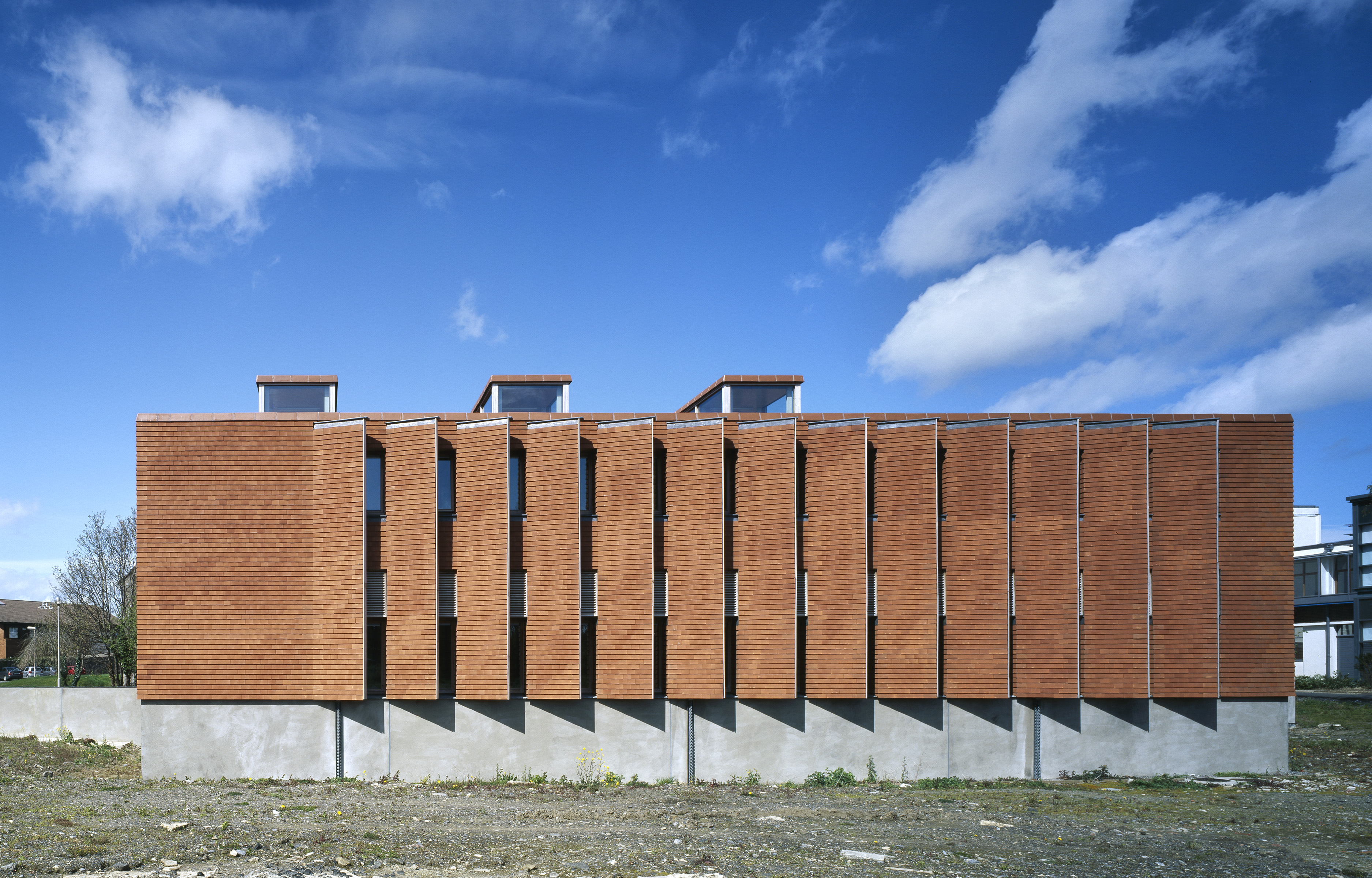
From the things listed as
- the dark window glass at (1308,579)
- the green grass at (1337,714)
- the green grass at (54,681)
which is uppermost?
the dark window glass at (1308,579)

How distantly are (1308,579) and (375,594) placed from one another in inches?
2792

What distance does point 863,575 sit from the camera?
68.6 feet

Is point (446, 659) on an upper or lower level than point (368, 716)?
upper

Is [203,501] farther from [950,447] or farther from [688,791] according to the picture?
[950,447]

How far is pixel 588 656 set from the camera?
21.2 meters

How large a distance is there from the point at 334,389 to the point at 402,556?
5.16m

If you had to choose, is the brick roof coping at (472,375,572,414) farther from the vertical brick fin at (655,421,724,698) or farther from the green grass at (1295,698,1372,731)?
the green grass at (1295,698,1372,731)

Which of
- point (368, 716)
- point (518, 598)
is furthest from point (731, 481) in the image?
point (368, 716)

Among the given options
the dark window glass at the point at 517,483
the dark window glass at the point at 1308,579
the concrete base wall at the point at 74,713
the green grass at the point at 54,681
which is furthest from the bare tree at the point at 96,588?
the dark window glass at the point at 1308,579

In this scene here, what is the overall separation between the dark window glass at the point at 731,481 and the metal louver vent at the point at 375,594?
847 centimetres

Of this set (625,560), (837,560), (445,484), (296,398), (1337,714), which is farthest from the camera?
(1337,714)

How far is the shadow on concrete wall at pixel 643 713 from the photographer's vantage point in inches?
813

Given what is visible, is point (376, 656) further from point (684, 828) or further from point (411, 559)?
point (684, 828)

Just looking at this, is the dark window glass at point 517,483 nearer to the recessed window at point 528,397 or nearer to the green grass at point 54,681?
the recessed window at point 528,397
